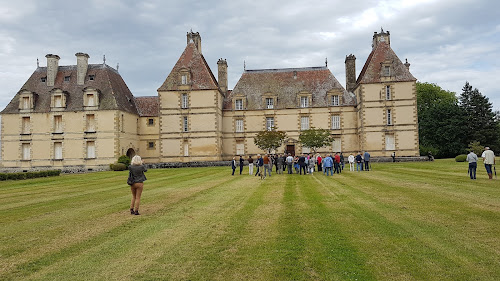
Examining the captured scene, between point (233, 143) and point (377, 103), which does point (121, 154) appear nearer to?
point (233, 143)

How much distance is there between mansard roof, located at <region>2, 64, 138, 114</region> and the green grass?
29632mm

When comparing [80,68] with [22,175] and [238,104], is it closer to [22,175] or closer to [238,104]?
[22,175]

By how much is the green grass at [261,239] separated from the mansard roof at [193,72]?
30109 millimetres

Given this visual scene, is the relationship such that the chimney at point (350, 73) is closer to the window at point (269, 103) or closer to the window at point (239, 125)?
the window at point (269, 103)

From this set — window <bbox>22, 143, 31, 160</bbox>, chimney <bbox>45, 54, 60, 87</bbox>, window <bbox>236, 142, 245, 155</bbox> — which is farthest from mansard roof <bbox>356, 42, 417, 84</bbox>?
window <bbox>22, 143, 31, 160</bbox>

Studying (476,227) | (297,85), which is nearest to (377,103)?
(297,85)

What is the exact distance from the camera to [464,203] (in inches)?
438

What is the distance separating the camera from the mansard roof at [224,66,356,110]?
4375cm

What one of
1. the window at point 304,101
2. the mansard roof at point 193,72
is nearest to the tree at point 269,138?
the window at point 304,101

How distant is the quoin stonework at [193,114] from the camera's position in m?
40.6

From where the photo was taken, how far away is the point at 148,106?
4594 centimetres

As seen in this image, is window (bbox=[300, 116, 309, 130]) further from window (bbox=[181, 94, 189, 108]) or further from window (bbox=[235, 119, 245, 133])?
window (bbox=[181, 94, 189, 108])

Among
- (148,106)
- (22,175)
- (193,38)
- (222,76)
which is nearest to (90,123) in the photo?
(148,106)

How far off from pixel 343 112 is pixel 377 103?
408 cm
